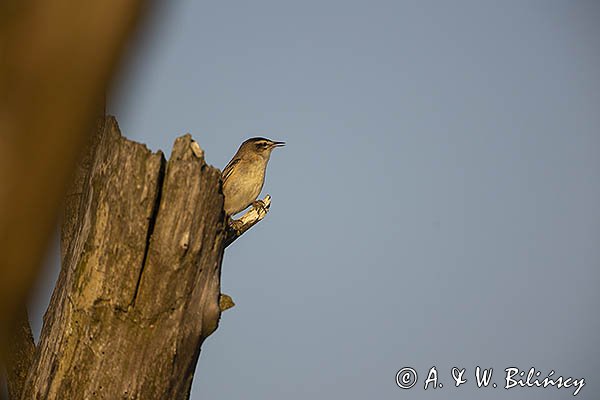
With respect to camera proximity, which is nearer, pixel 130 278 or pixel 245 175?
pixel 130 278

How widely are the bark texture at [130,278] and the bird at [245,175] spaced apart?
5818mm

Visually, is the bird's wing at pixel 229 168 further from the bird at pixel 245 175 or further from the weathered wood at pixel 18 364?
the weathered wood at pixel 18 364

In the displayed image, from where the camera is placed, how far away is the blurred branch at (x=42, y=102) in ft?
2.47

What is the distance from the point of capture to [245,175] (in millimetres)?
10594

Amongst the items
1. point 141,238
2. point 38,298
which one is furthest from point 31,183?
point 141,238

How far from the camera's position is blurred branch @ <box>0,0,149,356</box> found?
752 millimetres

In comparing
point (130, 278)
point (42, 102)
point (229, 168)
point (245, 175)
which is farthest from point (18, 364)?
point (229, 168)

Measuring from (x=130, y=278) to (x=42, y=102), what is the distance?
3.73 meters

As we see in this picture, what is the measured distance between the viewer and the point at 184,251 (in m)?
4.40

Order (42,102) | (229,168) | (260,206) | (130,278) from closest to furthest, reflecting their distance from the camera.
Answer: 1. (42,102)
2. (130,278)
3. (260,206)
4. (229,168)

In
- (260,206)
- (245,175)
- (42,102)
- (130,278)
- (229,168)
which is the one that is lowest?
(42,102)

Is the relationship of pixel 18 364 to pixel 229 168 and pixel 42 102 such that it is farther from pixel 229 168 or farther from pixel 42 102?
pixel 229 168

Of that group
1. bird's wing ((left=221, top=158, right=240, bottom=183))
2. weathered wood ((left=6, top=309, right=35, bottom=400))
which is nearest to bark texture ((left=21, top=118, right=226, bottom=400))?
weathered wood ((left=6, top=309, right=35, bottom=400))

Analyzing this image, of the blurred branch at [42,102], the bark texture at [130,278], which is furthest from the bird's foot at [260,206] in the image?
the blurred branch at [42,102]
